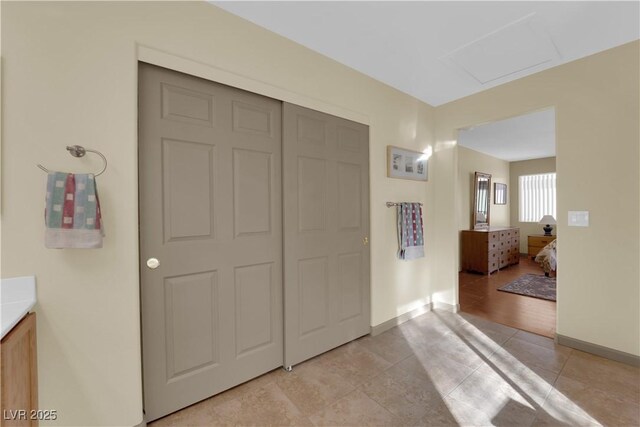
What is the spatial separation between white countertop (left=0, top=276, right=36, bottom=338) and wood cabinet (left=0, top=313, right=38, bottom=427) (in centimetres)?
5

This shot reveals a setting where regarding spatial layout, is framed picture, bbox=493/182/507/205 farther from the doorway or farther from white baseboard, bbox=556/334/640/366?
the doorway

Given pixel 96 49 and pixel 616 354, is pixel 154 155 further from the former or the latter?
pixel 616 354

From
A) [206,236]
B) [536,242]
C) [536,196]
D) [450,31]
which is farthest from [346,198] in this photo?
[536,196]

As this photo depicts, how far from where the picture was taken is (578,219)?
2273 millimetres

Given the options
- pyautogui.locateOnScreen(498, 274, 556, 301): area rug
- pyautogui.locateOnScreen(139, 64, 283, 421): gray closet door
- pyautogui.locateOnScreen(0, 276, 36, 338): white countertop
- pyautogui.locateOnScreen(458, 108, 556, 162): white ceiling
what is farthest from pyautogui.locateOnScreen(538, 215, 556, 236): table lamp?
pyautogui.locateOnScreen(0, 276, 36, 338): white countertop

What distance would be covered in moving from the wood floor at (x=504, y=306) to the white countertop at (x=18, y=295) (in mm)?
3709

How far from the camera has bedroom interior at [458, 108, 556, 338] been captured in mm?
3287

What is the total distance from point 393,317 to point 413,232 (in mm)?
935

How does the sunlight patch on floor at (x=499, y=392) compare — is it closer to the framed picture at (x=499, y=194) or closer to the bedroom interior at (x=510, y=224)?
the bedroom interior at (x=510, y=224)

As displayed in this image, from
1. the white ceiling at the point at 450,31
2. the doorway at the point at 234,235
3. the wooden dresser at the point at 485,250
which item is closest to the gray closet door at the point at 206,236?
the doorway at the point at 234,235

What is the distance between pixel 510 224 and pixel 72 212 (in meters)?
8.31

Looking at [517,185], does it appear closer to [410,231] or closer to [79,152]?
[410,231]

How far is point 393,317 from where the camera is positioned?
9.02 ft

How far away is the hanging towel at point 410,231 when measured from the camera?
8.98 feet
